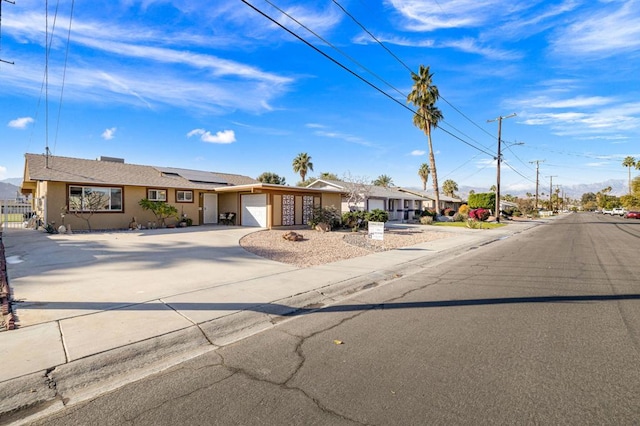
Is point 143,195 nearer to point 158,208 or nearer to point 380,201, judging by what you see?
point 158,208

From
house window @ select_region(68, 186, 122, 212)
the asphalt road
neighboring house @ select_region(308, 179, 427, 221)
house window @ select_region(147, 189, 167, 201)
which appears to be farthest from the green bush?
the asphalt road

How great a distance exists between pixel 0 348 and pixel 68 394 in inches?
62.4

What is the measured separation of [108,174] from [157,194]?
2.94 m

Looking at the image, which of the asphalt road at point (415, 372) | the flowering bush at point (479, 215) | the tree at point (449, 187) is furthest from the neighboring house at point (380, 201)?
the tree at point (449, 187)

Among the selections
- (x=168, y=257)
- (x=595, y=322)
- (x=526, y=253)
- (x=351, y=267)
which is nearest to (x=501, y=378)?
(x=595, y=322)

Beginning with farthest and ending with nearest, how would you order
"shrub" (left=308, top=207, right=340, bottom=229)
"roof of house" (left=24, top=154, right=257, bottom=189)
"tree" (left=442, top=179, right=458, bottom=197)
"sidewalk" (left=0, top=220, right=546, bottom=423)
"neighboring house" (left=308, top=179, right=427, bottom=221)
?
"tree" (left=442, top=179, right=458, bottom=197), "neighboring house" (left=308, top=179, right=427, bottom=221), "shrub" (left=308, top=207, right=340, bottom=229), "roof of house" (left=24, top=154, right=257, bottom=189), "sidewalk" (left=0, top=220, right=546, bottom=423)

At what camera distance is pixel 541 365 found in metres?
3.83

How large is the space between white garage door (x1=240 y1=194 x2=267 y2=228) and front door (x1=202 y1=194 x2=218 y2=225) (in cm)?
332

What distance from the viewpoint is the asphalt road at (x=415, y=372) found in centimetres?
293

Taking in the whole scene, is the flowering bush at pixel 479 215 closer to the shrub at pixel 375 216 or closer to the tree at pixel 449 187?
the shrub at pixel 375 216

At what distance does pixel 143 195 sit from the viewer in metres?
20.6

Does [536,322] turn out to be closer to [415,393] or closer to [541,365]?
[541,365]

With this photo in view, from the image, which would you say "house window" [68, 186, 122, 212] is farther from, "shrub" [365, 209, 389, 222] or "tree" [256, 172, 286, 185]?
"tree" [256, 172, 286, 185]

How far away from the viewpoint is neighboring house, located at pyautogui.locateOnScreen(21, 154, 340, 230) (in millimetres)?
17828
